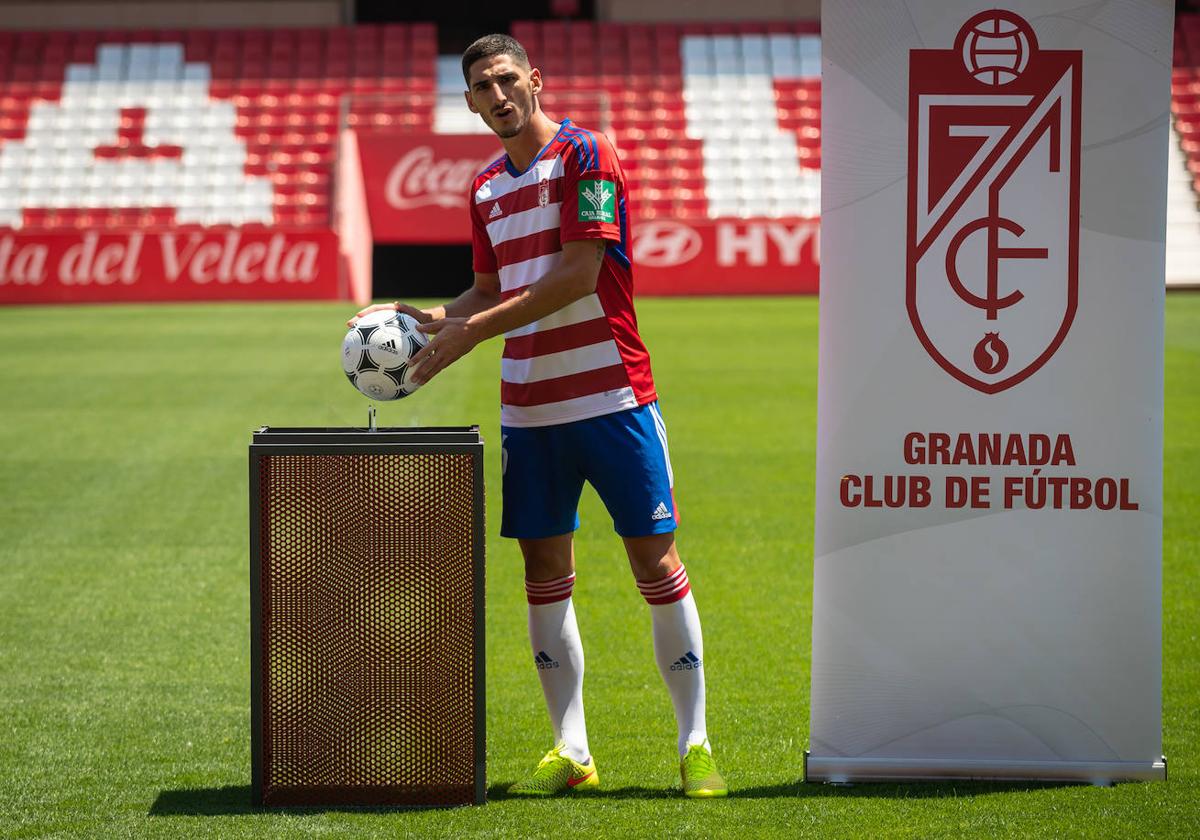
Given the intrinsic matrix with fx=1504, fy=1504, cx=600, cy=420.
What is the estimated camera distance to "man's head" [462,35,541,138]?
3.52m

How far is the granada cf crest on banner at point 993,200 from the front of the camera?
3.59 meters

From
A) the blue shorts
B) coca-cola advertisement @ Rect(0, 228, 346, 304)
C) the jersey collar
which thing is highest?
coca-cola advertisement @ Rect(0, 228, 346, 304)

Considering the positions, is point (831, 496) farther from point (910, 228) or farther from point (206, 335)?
point (206, 335)

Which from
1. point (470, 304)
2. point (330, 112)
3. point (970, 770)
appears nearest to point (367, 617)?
point (470, 304)

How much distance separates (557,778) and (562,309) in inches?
45.4

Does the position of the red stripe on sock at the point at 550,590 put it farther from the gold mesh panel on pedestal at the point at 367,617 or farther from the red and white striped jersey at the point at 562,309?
the red and white striped jersey at the point at 562,309

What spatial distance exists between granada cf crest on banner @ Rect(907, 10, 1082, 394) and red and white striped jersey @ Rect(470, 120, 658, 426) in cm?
70

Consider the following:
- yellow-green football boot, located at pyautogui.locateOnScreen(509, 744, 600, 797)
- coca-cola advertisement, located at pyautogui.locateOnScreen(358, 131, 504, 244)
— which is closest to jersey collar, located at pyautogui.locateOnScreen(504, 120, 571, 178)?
yellow-green football boot, located at pyautogui.locateOnScreen(509, 744, 600, 797)

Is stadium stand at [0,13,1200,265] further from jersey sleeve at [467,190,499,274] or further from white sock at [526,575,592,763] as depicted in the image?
white sock at [526,575,592,763]

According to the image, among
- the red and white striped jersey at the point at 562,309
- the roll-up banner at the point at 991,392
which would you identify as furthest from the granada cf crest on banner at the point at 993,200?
the red and white striped jersey at the point at 562,309

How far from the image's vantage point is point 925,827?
338cm

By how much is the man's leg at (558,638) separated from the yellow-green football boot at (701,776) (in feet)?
0.88

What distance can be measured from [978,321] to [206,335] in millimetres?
14136

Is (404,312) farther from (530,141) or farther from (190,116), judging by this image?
(190,116)
